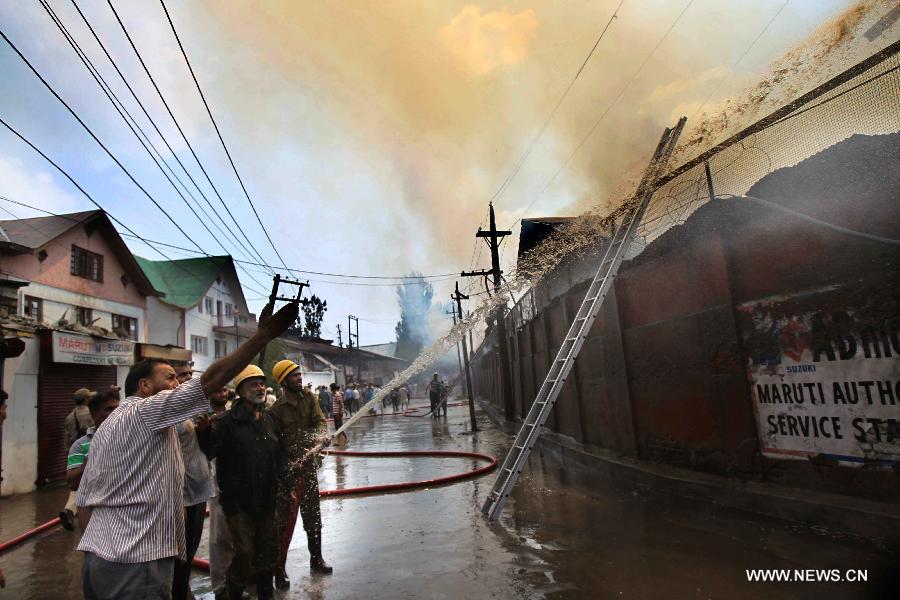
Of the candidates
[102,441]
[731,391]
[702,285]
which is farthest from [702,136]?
[102,441]

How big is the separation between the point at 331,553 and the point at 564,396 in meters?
6.99

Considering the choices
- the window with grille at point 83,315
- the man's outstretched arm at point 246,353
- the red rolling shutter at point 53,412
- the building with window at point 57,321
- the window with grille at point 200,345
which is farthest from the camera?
the window with grille at point 200,345

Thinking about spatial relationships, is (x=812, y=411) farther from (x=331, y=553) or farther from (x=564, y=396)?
(x=564, y=396)

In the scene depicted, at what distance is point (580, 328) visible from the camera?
23.2ft

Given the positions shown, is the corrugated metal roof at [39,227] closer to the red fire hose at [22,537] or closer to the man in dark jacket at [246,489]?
the red fire hose at [22,537]

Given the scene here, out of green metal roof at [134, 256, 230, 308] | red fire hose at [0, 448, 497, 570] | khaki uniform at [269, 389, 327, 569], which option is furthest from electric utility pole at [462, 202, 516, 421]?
green metal roof at [134, 256, 230, 308]

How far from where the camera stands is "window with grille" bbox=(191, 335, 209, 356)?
29.9 m

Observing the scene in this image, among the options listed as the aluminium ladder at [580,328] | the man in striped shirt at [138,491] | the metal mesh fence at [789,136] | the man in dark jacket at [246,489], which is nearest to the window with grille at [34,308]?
the aluminium ladder at [580,328]

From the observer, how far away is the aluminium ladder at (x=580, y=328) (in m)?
6.30

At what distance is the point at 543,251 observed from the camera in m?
14.5

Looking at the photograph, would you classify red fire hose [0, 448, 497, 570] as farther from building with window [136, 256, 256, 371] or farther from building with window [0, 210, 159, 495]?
building with window [136, 256, 256, 371]

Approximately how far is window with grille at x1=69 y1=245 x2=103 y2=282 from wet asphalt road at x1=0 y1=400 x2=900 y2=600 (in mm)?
13264

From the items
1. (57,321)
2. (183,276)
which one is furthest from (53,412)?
(183,276)

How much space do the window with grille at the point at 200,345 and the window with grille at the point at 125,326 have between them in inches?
316
